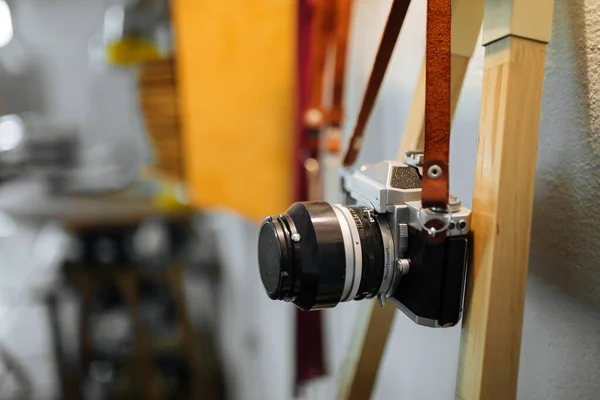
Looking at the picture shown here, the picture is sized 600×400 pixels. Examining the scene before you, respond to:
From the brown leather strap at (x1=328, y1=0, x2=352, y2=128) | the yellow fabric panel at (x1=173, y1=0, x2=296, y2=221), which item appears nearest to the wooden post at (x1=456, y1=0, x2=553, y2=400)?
the brown leather strap at (x1=328, y1=0, x2=352, y2=128)

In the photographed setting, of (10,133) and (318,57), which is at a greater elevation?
(318,57)

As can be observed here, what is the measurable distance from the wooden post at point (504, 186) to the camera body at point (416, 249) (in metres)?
0.01

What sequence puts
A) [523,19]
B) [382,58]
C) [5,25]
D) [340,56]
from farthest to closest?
[5,25] → [340,56] → [382,58] → [523,19]

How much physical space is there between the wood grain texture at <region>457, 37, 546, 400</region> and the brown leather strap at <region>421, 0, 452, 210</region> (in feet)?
0.09

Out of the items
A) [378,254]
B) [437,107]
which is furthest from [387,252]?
[437,107]

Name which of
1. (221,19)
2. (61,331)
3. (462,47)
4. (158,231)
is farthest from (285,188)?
(61,331)

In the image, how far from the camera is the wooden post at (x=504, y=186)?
258 mm

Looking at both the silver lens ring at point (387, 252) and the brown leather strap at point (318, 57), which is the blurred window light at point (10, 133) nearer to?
the brown leather strap at point (318, 57)

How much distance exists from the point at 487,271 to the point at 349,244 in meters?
0.09

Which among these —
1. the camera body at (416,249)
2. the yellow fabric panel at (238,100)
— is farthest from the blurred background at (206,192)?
the camera body at (416,249)

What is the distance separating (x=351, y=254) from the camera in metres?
0.30

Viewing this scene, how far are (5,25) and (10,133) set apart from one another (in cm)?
51

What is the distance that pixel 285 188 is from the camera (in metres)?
0.83

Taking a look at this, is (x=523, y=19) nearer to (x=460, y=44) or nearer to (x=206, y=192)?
(x=460, y=44)
